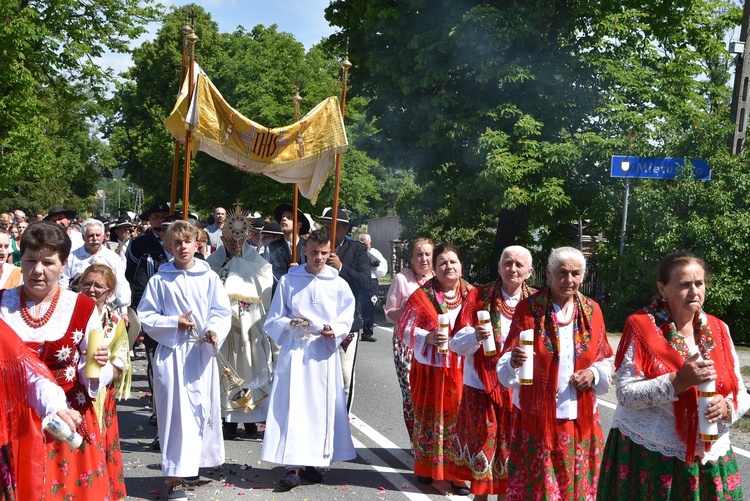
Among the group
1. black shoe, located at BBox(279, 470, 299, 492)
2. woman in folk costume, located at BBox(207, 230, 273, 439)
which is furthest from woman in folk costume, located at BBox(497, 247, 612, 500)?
woman in folk costume, located at BBox(207, 230, 273, 439)

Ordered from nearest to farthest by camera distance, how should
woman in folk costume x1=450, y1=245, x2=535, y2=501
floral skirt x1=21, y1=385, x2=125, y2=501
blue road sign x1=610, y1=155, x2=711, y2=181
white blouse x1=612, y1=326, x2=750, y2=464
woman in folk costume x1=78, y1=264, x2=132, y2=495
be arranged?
white blouse x1=612, y1=326, x2=750, y2=464 < floral skirt x1=21, y1=385, x2=125, y2=501 < woman in folk costume x1=78, y1=264, x2=132, y2=495 < woman in folk costume x1=450, y1=245, x2=535, y2=501 < blue road sign x1=610, y1=155, x2=711, y2=181

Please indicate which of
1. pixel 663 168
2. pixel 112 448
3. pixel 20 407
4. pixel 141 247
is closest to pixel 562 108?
pixel 663 168

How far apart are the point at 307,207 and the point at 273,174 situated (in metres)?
26.6

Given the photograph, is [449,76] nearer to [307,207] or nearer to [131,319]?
[131,319]

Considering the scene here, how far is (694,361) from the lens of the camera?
13.6 feet

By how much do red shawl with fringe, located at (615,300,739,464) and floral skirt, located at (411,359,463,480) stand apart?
2673mm

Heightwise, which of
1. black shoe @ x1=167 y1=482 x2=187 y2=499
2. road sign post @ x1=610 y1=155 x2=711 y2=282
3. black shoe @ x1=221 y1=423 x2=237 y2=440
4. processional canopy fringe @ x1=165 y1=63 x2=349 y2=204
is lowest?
black shoe @ x1=167 y1=482 x2=187 y2=499

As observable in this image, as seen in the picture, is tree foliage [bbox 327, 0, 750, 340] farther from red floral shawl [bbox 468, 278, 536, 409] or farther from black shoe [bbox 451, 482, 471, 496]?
red floral shawl [bbox 468, 278, 536, 409]

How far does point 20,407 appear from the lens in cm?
421

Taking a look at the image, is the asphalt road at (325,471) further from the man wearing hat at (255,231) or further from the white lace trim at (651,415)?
the white lace trim at (651,415)

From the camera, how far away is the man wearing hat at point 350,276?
8250 mm

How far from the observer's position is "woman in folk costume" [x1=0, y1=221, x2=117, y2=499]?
459 centimetres

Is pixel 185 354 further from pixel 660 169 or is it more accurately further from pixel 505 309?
pixel 660 169

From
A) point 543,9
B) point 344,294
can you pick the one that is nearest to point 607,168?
point 543,9
